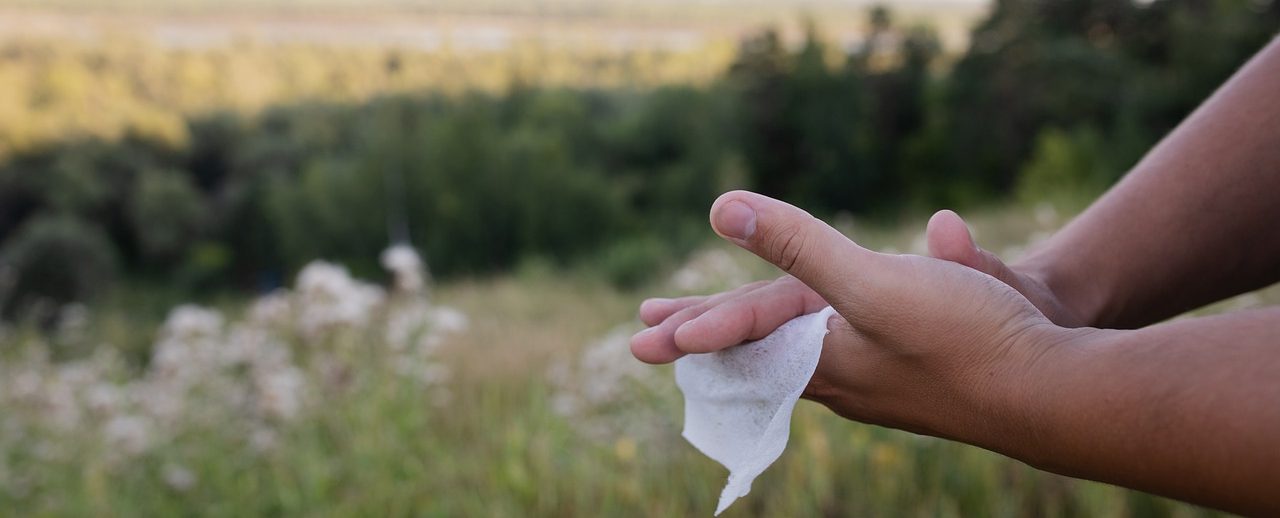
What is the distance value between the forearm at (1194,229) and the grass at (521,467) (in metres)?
1.13

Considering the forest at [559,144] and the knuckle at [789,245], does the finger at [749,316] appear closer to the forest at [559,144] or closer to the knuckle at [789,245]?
the knuckle at [789,245]

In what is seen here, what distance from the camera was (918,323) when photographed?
3.62 ft

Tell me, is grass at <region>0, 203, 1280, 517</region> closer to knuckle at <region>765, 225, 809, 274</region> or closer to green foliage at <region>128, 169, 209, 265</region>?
knuckle at <region>765, 225, 809, 274</region>

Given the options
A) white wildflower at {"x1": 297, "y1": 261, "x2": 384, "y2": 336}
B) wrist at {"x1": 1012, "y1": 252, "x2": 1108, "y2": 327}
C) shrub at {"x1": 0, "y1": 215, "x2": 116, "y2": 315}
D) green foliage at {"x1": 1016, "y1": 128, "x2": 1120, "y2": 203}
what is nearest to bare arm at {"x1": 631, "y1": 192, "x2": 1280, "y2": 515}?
wrist at {"x1": 1012, "y1": 252, "x2": 1108, "y2": 327}

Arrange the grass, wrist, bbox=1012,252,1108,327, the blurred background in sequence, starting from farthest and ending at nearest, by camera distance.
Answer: the blurred background, the grass, wrist, bbox=1012,252,1108,327

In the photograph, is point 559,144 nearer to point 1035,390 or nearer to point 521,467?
point 521,467

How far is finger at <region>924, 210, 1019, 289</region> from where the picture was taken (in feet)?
4.37

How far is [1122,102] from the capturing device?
25.9 m

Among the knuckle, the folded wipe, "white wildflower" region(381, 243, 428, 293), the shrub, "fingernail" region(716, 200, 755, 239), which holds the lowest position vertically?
the shrub

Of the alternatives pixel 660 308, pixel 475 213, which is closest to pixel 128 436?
pixel 660 308

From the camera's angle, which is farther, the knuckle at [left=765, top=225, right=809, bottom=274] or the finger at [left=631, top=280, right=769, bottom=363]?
the finger at [left=631, top=280, right=769, bottom=363]

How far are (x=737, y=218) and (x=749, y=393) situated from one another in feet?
1.22

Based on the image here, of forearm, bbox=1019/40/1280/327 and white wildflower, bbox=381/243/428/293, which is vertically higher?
forearm, bbox=1019/40/1280/327

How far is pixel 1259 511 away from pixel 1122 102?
28.8 metres
